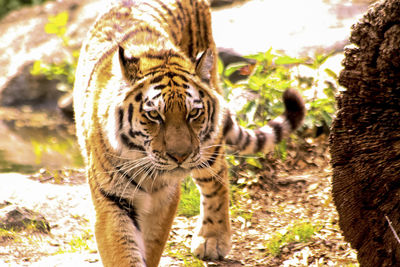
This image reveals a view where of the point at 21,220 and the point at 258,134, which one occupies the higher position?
the point at 258,134

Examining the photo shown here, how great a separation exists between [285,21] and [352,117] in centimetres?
539

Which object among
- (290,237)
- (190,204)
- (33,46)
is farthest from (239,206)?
(33,46)

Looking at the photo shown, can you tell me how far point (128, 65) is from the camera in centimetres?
297

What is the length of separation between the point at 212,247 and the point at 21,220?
5.21 feet

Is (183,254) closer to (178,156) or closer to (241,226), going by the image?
(241,226)

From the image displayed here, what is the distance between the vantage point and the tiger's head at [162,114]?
2.86 metres

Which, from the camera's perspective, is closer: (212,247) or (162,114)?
(162,114)

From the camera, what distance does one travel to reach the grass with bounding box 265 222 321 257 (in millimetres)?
3676

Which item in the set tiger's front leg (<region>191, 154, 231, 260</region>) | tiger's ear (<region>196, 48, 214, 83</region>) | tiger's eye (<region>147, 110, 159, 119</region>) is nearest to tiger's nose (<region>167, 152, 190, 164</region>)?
tiger's eye (<region>147, 110, 159, 119</region>)

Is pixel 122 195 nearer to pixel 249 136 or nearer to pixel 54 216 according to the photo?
pixel 249 136

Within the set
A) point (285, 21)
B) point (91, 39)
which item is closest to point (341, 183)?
point (91, 39)

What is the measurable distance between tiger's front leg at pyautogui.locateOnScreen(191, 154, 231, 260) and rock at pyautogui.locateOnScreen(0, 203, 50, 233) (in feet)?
4.30

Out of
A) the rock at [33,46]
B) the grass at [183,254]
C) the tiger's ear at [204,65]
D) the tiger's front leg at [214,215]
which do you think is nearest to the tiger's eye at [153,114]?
the tiger's ear at [204,65]

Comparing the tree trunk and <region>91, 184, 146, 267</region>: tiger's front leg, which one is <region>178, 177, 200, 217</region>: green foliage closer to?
<region>91, 184, 146, 267</region>: tiger's front leg
